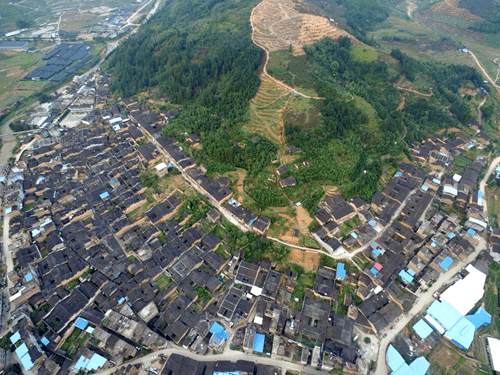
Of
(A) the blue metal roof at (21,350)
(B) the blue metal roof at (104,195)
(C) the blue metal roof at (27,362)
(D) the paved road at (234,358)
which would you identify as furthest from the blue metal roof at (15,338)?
(B) the blue metal roof at (104,195)

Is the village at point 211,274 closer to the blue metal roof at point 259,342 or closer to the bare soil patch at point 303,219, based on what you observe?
the blue metal roof at point 259,342

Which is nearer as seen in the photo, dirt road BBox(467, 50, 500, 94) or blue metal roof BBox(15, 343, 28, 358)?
blue metal roof BBox(15, 343, 28, 358)

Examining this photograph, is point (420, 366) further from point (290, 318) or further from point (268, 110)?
point (268, 110)

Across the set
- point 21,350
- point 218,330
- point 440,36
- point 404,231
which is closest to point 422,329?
point 404,231

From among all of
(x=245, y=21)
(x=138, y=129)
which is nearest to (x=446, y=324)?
(x=138, y=129)

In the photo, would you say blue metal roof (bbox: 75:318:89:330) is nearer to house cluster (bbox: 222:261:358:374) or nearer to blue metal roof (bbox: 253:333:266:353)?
house cluster (bbox: 222:261:358:374)

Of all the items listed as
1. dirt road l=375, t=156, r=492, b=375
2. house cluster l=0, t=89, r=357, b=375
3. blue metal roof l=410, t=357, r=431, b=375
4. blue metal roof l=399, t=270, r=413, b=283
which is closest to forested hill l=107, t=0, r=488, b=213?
house cluster l=0, t=89, r=357, b=375

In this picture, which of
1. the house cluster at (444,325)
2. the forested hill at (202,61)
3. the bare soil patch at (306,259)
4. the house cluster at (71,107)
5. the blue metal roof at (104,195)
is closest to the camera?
the house cluster at (444,325)

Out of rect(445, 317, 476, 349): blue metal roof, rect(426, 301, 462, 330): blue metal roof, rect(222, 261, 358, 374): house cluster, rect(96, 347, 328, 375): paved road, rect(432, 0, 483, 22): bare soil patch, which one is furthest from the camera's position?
rect(432, 0, 483, 22): bare soil patch
